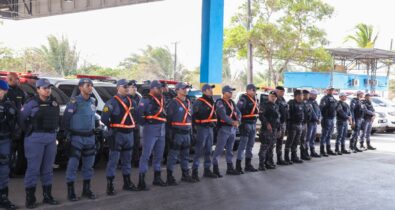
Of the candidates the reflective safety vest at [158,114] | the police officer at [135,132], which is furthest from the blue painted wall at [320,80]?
the reflective safety vest at [158,114]

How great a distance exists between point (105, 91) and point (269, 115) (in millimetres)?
3786

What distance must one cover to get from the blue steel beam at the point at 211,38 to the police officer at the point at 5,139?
9.49 m

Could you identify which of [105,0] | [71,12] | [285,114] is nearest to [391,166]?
[285,114]

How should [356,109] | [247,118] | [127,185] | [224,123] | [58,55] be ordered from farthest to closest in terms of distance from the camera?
[58,55] < [356,109] < [247,118] < [224,123] < [127,185]

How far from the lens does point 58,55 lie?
49.3 m

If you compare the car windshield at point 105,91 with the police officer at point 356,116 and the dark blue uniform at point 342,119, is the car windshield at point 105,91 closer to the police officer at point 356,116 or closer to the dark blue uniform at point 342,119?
the dark blue uniform at point 342,119

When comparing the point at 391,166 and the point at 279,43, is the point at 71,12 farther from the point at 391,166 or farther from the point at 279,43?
the point at 391,166

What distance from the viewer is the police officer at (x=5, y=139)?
621cm

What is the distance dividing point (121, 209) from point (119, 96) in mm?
1970

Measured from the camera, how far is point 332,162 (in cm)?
1157

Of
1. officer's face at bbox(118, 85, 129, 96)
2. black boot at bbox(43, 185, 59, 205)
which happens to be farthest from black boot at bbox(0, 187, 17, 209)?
officer's face at bbox(118, 85, 129, 96)

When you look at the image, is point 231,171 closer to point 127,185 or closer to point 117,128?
point 127,185

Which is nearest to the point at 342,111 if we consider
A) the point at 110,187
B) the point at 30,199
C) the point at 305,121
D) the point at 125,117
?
the point at 305,121

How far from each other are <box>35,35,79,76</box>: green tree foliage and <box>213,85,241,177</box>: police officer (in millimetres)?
41586
